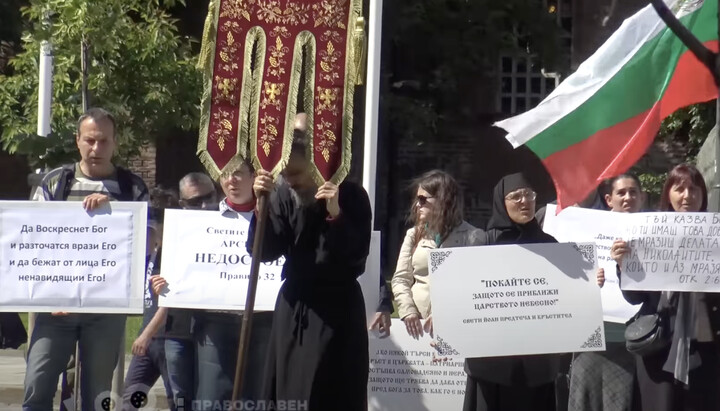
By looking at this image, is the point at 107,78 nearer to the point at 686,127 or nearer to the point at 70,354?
the point at 70,354

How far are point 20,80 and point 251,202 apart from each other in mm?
4179

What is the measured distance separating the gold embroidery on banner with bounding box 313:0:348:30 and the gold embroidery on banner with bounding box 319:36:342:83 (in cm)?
11

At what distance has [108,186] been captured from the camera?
7363mm

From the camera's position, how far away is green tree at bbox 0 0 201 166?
32.3ft

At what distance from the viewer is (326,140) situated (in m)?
6.24

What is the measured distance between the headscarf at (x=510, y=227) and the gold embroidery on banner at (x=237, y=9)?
5.77 feet

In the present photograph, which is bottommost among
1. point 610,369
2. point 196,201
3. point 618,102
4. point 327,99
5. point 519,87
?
point 610,369

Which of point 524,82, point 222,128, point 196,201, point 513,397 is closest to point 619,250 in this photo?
point 513,397

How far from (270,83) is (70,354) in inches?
85.1

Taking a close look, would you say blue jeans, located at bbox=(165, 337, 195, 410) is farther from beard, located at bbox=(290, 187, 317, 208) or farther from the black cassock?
beard, located at bbox=(290, 187, 317, 208)

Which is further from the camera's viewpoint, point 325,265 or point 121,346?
point 121,346

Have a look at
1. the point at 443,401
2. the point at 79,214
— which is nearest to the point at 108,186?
the point at 79,214

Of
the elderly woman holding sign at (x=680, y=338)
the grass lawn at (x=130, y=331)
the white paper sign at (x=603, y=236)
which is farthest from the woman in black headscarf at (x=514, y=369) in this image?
the grass lawn at (x=130, y=331)

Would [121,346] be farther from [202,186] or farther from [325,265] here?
[325,265]
